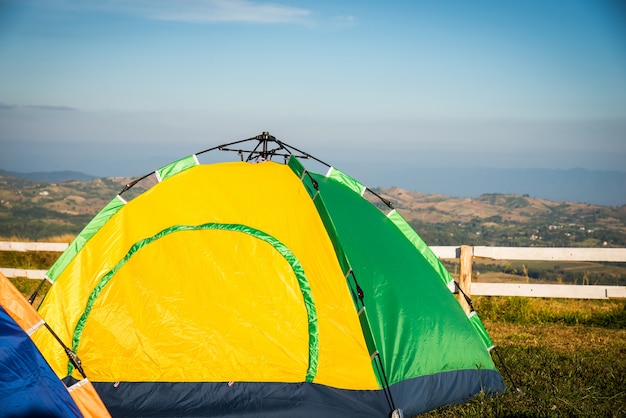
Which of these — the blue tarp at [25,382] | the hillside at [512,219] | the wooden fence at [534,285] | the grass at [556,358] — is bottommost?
the hillside at [512,219]

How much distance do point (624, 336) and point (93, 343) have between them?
6886 mm

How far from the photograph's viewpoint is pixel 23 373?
3.73 metres

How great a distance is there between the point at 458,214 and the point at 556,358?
48059mm

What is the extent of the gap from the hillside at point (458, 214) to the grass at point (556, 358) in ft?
106

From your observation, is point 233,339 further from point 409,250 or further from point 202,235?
point 409,250

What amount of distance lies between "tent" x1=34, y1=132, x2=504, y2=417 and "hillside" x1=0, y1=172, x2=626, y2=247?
36.9 m

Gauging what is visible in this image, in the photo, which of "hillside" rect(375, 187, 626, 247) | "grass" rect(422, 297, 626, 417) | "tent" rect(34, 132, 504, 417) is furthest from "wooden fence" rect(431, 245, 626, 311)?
"hillside" rect(375, 187, 626, 247)

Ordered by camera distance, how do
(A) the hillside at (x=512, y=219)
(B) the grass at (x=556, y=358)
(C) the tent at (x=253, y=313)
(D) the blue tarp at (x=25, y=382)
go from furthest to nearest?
(A) the hillside at (x=512, y=219) < (B) the grass at (x=556, y=358) < (C) the tent at (x=253, y=313) < (D) the blue tarp at (x=25, y=382)

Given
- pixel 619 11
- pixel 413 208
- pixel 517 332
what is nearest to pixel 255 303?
pixel 517 332

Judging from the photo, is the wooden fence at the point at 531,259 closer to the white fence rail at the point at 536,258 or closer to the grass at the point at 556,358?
the white fence rail at the point at 536,258

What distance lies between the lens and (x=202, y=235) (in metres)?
5.67

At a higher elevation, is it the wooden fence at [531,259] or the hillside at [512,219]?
the wooden fence at [531,259]

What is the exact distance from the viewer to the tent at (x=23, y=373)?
362 cm

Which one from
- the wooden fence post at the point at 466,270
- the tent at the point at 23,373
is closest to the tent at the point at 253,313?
the tent at the point at 23,373
